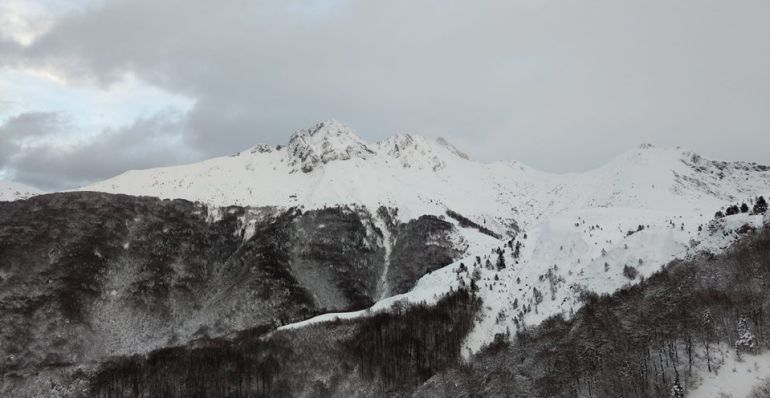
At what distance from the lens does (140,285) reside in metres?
180

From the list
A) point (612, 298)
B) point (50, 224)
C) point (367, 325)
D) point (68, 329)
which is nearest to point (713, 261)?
point (612, 298)

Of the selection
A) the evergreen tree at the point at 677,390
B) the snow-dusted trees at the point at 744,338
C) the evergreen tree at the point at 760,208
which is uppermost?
the evergreen tree at the point at 760,208

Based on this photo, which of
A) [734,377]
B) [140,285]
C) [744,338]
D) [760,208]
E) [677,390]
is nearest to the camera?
[734,377]

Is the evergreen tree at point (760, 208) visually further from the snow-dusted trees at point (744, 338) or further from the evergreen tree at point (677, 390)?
the evergreen tree at point (677, 390)

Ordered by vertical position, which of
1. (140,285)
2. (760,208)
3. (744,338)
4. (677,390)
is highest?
(140,285)

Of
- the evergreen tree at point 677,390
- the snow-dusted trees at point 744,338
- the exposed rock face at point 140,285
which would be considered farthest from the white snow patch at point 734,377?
the exposed rock face at point 140,285

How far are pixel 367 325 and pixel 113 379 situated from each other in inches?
2359

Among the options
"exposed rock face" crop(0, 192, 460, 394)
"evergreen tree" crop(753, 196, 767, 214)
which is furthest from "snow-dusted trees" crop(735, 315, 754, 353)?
"exposed rock face" crop(0, 192, 460, 394)

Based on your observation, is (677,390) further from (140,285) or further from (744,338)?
(140,285)

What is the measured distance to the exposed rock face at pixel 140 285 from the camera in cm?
16125

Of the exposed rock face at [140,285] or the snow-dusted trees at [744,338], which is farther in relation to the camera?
the exposed rock face at [140,285]

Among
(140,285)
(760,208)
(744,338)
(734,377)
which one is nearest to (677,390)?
(734,377)

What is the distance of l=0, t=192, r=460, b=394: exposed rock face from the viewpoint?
529ft

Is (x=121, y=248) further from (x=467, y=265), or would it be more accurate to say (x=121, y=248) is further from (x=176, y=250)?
(x=467, y=265)
